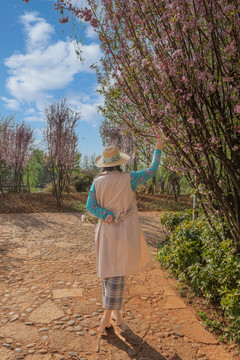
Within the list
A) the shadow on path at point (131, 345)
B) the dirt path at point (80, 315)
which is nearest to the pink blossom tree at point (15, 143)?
the dirt path at point (80, 315)

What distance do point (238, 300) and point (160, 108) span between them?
86.3 inches

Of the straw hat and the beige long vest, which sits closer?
the beige long vest

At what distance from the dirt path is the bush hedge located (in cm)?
28

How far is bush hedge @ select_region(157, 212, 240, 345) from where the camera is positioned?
9.16 ft

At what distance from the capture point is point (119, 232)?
9.50 feet

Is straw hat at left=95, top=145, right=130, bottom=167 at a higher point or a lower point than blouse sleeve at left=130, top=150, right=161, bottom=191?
higher

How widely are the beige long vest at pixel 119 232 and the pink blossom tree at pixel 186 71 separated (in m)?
0.84

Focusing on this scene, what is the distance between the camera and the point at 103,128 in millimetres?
18953

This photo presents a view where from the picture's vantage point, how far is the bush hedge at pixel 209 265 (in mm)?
2791

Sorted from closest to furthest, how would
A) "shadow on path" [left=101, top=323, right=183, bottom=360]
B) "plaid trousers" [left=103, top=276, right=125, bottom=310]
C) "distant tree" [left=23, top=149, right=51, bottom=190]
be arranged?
"shadow on path" [left=101, top=323, right=183, bottom=360], "plaid trousers" [left=103, top=276, right=125, bottom=310], "distant tree" [left=23, top=149, right=51, bottom=190]

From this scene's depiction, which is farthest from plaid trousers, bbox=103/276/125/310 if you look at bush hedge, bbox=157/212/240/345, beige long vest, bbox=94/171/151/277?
bush hedge, bbox=157/212/240/345

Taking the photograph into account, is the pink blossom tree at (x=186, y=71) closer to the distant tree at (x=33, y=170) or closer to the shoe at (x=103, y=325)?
the shoe at (x=103, y=325)

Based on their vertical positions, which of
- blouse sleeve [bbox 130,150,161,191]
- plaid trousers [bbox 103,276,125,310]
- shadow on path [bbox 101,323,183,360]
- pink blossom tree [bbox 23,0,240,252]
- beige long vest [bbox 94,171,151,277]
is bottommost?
shadow on path [bbox 101,323,183,360]

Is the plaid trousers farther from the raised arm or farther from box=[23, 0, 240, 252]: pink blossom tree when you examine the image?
box=[23, 0, 240, 252]: pink blossom tree
